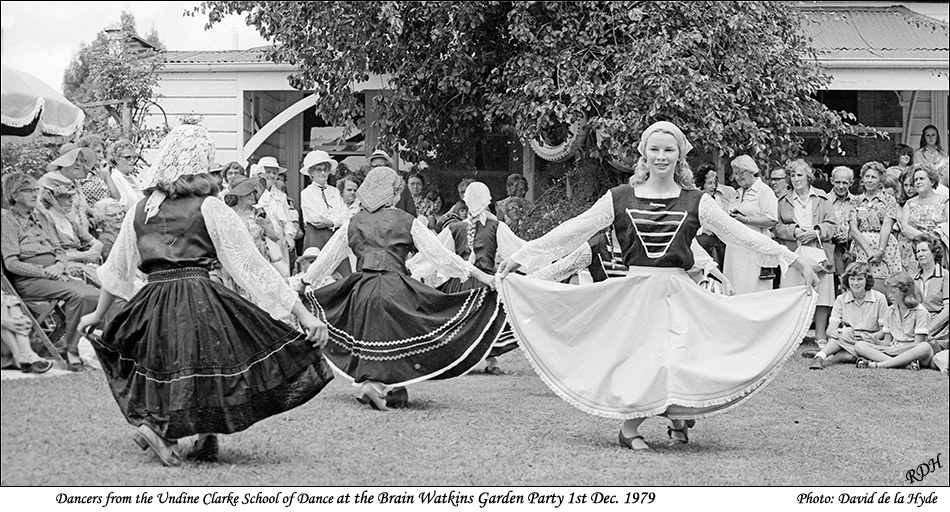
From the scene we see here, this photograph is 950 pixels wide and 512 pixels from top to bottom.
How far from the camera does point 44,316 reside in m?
6.07

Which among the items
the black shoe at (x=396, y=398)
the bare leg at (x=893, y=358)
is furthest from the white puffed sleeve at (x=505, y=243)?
the bare leg at (x=893, y=358)

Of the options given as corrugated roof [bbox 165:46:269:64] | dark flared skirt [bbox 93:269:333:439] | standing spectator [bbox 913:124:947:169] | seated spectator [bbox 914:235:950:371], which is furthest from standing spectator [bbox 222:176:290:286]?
standing spectator [bbox 913:124:947:169]

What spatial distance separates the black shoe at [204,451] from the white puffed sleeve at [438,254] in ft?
8.12

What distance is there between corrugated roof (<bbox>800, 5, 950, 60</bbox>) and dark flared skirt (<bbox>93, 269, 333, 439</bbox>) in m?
10.4

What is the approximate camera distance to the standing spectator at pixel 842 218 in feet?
37.2

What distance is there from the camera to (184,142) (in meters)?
5.57

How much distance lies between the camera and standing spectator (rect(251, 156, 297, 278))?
11.8 m

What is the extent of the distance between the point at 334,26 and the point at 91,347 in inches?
313

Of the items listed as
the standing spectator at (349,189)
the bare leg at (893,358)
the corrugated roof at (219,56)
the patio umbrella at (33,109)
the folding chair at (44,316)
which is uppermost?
the corrugated roof at (219,56)

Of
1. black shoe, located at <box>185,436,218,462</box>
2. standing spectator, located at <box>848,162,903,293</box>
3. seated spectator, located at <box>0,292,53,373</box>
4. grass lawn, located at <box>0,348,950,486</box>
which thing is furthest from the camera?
standing spectator, located at <box>848,162,903,293</box>

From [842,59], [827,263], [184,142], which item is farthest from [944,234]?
[184,142]

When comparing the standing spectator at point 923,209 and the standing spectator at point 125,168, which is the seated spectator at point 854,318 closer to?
the standing spectator at point 923,209

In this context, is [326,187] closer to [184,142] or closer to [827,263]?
[827,263]

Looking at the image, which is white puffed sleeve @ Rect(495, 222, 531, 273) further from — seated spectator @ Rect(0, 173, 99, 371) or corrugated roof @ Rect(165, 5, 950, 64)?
corrugated roof @ Rect(165, 5, 950, 64)
